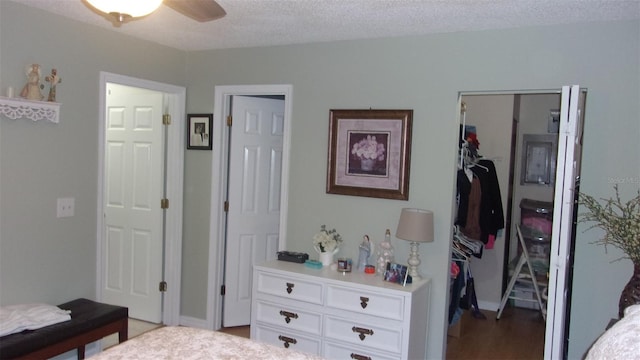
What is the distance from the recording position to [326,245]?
→ 3.59 meters

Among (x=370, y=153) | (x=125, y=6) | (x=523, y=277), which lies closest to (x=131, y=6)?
(x=125, y=6)

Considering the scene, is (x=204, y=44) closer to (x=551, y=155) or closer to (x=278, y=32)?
(x=278, y=32)

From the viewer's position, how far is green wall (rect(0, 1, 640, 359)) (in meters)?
2.95

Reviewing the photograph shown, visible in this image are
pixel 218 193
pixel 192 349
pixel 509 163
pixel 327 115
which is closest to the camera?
pixel 192 349

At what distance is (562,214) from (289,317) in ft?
5.85

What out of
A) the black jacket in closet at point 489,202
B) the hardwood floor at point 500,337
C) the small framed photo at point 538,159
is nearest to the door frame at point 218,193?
the hardwood floor at point 500,337

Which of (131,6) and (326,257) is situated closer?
(131,6)

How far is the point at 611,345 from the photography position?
1620 millimetres

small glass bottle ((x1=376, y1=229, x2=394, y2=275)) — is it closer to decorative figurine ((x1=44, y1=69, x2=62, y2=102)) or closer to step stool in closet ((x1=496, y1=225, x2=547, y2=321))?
step stool in closet ((x1=496, y1=225, x2=547, y2=321))

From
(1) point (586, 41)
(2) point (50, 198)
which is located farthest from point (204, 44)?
(1) point (586, 41)

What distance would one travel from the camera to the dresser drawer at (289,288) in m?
3.36

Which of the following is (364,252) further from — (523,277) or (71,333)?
(523,277)

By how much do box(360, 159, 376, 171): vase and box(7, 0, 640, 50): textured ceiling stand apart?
83 centimetres

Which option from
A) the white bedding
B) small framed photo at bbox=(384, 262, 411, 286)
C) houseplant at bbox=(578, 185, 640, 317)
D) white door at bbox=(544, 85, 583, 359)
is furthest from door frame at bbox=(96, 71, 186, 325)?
houseplant at bbox=(578, 185, 640, 317)
